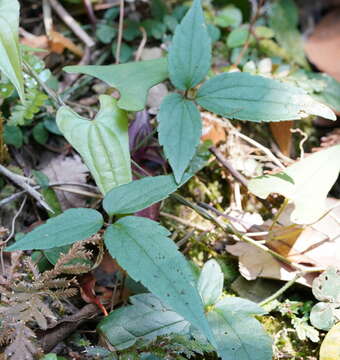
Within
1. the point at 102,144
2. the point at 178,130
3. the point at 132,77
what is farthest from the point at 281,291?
the point at 132,77

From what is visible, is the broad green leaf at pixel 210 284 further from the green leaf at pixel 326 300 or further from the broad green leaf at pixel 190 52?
the broad green leaf at pixel 190 52

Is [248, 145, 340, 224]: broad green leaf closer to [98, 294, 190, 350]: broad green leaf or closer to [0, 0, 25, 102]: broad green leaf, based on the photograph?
[98, 294, 190, 350]: broad green leaf

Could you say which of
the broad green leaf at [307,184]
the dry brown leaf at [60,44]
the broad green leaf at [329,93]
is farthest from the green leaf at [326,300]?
the dry brown leaf at [60,44]

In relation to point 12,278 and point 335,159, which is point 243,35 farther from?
point 12,278

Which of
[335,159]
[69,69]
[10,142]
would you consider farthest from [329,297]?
[10,142]

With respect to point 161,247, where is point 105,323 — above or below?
below

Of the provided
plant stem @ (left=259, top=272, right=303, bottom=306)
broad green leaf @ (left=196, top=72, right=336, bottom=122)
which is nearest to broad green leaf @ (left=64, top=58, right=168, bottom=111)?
broad green leaf @ (left=196, top=72, right=336, bottom=122)

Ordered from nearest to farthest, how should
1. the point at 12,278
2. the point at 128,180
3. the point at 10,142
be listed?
the point at 12,278, the point at 128,180, the point at 10,142
